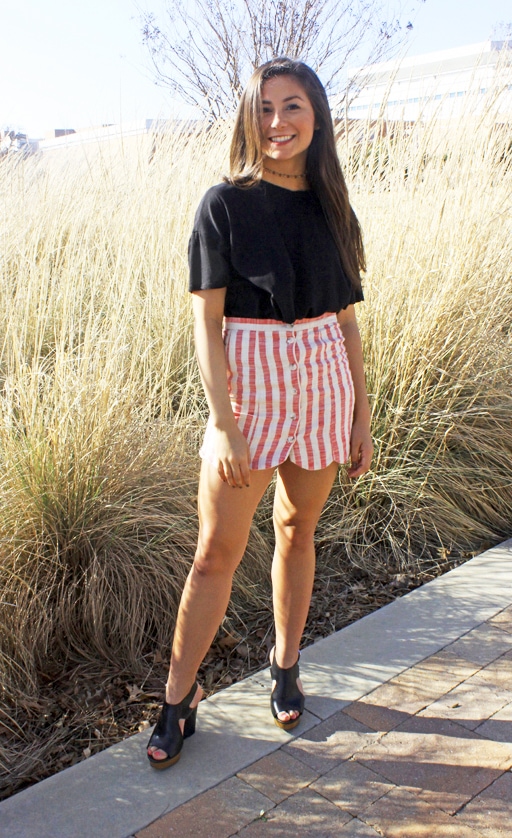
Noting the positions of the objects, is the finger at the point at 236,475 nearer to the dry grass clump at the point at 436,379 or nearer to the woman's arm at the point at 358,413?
the woman's arm at the point at 358,413

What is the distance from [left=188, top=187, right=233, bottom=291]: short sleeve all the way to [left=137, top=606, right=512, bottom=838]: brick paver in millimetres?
1393

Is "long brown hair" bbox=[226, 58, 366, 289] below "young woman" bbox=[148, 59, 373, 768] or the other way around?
the other way around

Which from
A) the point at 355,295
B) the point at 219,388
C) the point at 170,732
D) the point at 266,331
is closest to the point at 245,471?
the point at 219,388

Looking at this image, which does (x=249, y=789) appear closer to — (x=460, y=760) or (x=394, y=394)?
(x=460, y=760)

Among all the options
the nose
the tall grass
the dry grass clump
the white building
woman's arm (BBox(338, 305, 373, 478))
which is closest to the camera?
the nose

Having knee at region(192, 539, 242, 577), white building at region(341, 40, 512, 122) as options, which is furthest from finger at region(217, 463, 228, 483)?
white building at region(341, 40, 512, 122)

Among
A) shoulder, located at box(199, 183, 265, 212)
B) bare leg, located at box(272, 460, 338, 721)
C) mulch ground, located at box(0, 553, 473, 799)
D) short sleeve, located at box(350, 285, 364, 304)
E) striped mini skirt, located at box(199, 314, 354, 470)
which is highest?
shoulder, located at box(199, 183, 265, 212)

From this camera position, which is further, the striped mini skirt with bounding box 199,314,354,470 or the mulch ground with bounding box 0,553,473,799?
the mulch ground with bounding box 0,553,473,799

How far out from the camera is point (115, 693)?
269 centimetres

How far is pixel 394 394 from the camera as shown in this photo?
3.93 m

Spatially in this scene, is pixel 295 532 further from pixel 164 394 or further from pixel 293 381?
pixel 164 394

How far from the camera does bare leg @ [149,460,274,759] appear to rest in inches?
82.8

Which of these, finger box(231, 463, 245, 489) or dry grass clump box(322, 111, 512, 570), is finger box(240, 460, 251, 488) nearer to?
finger box(231, 463, 245, 489)

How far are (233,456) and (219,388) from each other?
183mm
